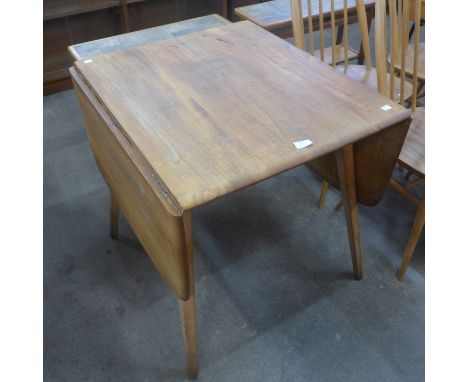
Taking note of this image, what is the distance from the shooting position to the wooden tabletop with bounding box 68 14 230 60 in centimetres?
159

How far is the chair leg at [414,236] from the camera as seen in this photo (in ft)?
4.10

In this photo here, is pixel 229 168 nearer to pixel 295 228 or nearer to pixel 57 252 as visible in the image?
pixel 295 228

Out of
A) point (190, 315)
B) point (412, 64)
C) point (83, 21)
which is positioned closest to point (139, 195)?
point (190, 315)

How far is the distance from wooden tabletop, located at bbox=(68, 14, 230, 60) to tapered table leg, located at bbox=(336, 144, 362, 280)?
104 centimetres

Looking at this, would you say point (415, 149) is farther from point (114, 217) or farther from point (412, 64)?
point (114, 217)

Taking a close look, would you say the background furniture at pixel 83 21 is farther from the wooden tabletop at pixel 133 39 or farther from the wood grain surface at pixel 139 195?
the wood grain surface at pixel 139 195

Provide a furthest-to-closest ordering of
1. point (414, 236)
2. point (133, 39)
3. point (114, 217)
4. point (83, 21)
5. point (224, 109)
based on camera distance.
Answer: point (83, 21) → point (133, 39) → point (114, 217) → point (414, 236) → point (224, 109)

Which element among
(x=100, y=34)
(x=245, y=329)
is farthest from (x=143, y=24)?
(x=245, y=329)

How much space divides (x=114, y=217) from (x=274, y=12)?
1245mm

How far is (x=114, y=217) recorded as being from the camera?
1434 mm

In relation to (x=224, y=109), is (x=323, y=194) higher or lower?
lower

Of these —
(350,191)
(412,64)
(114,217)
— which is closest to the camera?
(350,191)

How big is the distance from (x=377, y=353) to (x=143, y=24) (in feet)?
7.63

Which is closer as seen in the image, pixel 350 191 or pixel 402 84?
pixel 350 191
